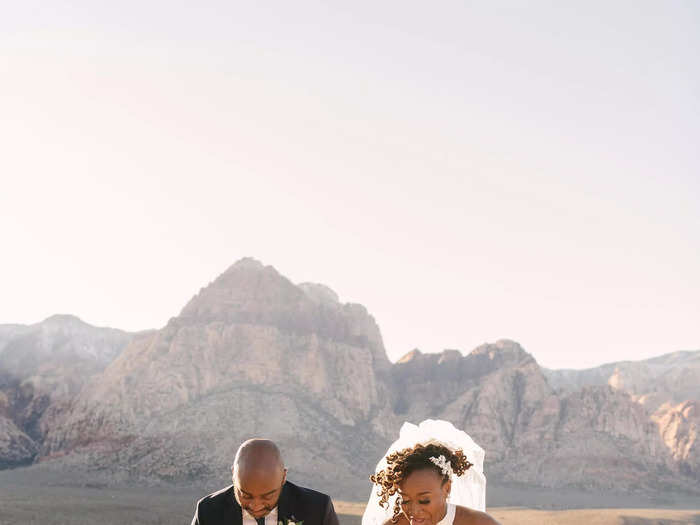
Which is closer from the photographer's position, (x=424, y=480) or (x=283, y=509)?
(x=283, y=509)

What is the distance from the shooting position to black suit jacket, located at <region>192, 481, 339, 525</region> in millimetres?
3664

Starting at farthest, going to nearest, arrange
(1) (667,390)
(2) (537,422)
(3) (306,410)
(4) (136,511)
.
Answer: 1. (1) (667,390)
2. (2) (537,422)
3. (3) (306,410)
4. (4) (136,511)

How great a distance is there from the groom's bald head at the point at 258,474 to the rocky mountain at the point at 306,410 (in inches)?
1948

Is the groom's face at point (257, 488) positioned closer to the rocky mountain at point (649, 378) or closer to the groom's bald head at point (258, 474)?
the groom's bald head at point (258, 474)

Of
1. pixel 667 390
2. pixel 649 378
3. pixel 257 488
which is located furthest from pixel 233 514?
pixel 649 378

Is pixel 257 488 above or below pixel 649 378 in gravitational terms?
below

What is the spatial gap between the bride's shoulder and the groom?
65 cm

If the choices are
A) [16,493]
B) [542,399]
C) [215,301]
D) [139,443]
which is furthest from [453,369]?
[16,493]

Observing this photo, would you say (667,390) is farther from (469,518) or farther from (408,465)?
(408,465)

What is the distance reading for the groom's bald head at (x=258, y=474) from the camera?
3352 millimetres

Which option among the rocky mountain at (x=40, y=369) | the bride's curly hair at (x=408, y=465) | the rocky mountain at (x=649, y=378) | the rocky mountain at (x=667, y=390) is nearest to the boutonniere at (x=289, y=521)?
the bride's curly hair at (x=408, y=465)

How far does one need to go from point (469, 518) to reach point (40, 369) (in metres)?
83.8

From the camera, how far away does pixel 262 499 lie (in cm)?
343

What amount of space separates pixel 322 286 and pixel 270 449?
107 meters
